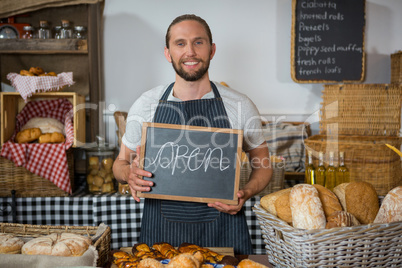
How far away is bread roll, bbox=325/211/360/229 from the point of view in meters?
1.15

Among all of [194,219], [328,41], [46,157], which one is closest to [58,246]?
[194,219]

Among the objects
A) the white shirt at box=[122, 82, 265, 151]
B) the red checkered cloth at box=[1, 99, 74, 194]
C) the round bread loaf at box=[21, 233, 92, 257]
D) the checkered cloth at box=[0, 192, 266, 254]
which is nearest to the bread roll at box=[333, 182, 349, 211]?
the white shirt at box=[122, 82, 265, 151]

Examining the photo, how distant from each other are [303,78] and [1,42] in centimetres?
262

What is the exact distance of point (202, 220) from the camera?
178 centimetres

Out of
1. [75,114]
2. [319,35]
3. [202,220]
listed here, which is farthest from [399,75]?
[75,114]

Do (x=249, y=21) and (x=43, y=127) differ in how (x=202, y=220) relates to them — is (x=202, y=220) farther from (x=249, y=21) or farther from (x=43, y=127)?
(x=249, y=21)

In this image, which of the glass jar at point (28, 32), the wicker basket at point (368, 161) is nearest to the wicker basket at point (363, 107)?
the wicker basket at point (368, 161)

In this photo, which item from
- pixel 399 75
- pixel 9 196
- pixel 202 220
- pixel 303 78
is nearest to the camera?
pixel 202 220

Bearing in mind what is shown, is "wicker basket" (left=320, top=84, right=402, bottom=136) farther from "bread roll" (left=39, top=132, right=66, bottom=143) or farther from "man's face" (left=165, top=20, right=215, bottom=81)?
"bread roll" (left=39, top=132, right=66, bottom=143)

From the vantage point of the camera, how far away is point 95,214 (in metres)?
2.83

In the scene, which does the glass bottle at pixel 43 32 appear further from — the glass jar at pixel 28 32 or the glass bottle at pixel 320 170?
the glass bottle at pixel 320 170

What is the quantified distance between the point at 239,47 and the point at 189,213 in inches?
90.4

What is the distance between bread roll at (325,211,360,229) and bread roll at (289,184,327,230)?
0.07 feet

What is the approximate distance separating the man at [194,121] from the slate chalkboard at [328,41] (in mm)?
1982
